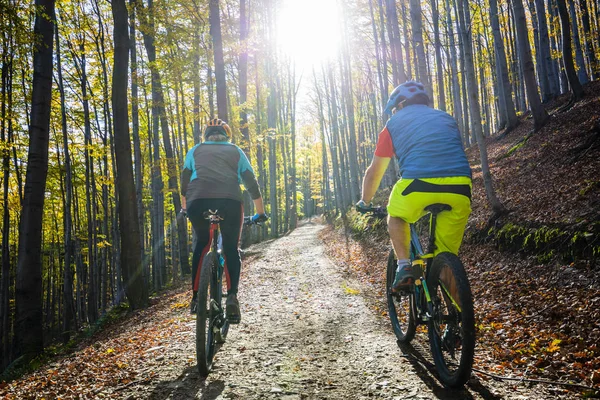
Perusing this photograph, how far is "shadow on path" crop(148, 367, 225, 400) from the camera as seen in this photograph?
9.86 feet

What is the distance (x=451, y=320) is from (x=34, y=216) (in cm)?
865

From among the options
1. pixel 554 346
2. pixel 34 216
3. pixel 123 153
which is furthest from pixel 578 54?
pixel 34 216

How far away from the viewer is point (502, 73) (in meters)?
15.8

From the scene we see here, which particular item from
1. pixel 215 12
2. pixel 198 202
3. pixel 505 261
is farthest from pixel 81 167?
pixel 505 261

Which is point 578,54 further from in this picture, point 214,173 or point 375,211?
point 214,173

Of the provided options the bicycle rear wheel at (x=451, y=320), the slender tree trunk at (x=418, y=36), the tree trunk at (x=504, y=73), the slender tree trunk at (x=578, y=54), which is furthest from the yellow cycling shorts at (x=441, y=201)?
the slender tree trunk at (x=578, y=54)

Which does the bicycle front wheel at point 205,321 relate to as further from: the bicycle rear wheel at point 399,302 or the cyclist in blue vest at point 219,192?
the bicycle rear wheel at point 399,302

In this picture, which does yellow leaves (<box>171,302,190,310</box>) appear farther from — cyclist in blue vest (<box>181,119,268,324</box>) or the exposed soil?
cyclist in blue vest (<box>181,119,268,324</box>)

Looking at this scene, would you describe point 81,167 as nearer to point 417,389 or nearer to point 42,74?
point 42,74

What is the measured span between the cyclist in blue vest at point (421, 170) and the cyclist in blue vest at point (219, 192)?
1.45 meters

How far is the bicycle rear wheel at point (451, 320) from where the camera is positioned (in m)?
2.46

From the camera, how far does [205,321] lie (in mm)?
3279

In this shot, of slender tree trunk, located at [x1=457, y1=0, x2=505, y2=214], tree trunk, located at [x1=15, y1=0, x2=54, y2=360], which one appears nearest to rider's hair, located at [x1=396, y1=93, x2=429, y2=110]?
slender tree trunk, located at [x1=457, y1=0, x2=505, y2=214]

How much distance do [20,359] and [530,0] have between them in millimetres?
25561
